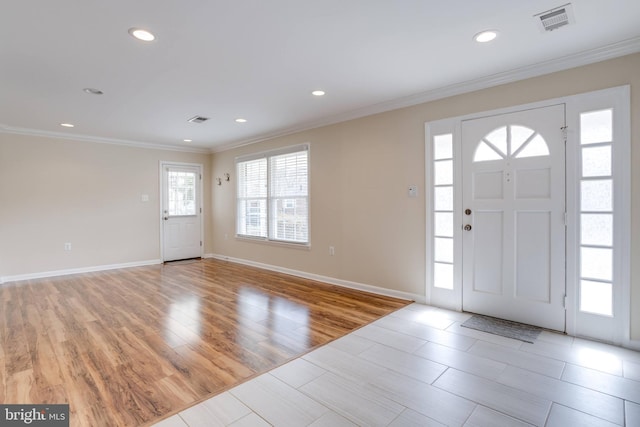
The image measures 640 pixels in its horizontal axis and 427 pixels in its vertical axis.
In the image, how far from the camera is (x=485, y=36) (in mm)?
2490

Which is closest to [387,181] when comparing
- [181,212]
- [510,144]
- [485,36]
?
[510,144]

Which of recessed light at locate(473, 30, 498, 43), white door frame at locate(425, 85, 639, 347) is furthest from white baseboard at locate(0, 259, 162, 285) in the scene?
recessed light at locate(473, 30, 498, 43)

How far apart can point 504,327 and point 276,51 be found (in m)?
3.25

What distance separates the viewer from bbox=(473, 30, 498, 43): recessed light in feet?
7.98

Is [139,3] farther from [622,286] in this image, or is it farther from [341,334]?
[622,286]

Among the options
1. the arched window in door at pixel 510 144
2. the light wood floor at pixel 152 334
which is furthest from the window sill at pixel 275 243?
the arched window in door at pixel 510 144

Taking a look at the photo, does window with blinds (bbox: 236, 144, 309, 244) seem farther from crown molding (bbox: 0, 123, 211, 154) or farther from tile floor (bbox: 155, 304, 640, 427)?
tile floor (bbox: 155, 304, 640, 427)

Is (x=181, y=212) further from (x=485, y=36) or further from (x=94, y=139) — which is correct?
(x=485, y=36)

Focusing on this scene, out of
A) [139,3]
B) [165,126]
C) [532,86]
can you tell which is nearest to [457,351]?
[532,86]

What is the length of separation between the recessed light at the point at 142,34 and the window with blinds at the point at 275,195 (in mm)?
2960

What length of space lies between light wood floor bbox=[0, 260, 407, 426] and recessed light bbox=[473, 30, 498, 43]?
2.70 metres

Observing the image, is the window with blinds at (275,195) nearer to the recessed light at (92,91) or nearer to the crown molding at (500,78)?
the crown molding at (500,78)

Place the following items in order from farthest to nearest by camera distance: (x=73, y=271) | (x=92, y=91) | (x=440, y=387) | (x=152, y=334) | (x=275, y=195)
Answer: (x=275, y=195) → (x=73, y=271) → (x=92, y=91) → (x=152, y=334) → (x=440, y=387)

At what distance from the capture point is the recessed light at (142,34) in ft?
7.68
